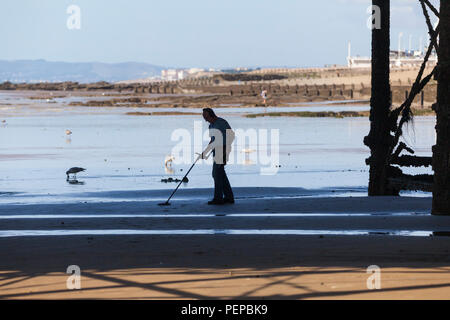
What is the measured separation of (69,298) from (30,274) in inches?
51.7

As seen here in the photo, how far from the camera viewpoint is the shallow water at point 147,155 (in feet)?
70.8

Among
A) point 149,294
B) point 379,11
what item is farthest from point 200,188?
point 149,294

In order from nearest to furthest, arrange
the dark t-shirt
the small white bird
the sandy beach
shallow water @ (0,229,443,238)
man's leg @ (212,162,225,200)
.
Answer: the sandy beach < shallow water @ (0,229,443,238) < the dark t-shirt < man's leg @ (212,162,225,200) < the small white bird

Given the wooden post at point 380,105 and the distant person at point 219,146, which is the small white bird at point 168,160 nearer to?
the wooden post at point 380,105

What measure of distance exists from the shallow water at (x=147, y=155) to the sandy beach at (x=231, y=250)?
4.08m

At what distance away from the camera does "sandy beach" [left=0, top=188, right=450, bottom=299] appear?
8562 mm

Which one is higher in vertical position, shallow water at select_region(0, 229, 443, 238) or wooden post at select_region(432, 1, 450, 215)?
wooden post at select_region(432, 1, 450, 215)

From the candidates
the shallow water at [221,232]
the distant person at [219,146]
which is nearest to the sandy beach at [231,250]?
the shallow water at [221,232]

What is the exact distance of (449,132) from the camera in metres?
13.5

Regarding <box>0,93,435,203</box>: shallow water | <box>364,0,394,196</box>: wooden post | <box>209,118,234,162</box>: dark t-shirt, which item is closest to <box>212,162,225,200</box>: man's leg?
<box>209,118,234,162</box>: dark t-shirt

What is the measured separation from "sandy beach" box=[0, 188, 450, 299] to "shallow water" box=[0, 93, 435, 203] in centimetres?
408

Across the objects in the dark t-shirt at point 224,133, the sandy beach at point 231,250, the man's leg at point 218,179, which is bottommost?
the sandy beach at point 231,250

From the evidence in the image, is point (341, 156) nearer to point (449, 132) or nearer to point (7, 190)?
point (7, 190)

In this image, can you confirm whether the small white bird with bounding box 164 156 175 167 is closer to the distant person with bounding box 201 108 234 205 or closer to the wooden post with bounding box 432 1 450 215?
the distant person with bounding box 201 108 234 205
